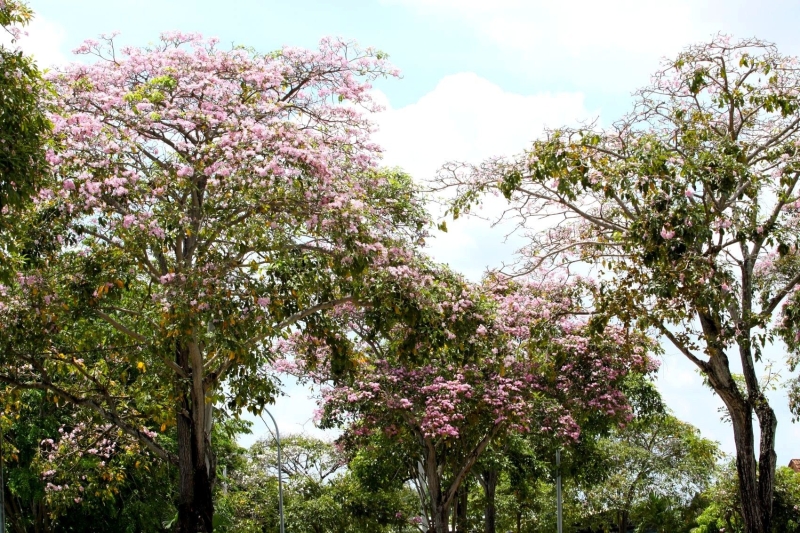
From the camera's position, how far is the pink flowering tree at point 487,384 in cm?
2048

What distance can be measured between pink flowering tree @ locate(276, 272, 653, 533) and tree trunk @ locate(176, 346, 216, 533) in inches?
97.5

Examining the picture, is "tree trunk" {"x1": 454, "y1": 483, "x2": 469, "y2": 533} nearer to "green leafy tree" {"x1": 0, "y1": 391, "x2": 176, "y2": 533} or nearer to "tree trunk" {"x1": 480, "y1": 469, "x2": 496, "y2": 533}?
"tree trunk" {"x1": 480, "y1": 469, "x2": 496, "y2": 533}

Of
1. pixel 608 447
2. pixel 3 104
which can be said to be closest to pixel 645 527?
pixel 608 447

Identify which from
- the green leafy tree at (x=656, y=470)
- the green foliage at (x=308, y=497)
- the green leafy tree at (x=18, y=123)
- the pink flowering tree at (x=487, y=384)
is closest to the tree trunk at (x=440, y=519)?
the pink flowering tree at (x=487, y=384)

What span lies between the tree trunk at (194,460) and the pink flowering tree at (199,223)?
0.03m

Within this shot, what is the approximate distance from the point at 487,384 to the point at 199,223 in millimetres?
9456

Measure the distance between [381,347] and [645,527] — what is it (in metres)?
18.3

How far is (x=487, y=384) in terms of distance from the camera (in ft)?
76.7

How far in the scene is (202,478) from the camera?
17672 mm

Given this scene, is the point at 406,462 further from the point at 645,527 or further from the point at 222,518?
the point at 645,527

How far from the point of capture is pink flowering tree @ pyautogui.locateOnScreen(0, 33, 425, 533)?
1550 centimetres

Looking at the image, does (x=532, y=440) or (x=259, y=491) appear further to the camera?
(x=259, y=491)

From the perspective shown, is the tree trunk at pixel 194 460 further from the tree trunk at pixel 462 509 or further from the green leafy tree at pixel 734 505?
the green leafy tree at pixel 734 505

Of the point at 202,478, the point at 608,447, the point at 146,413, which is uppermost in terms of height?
the point at 608,447
